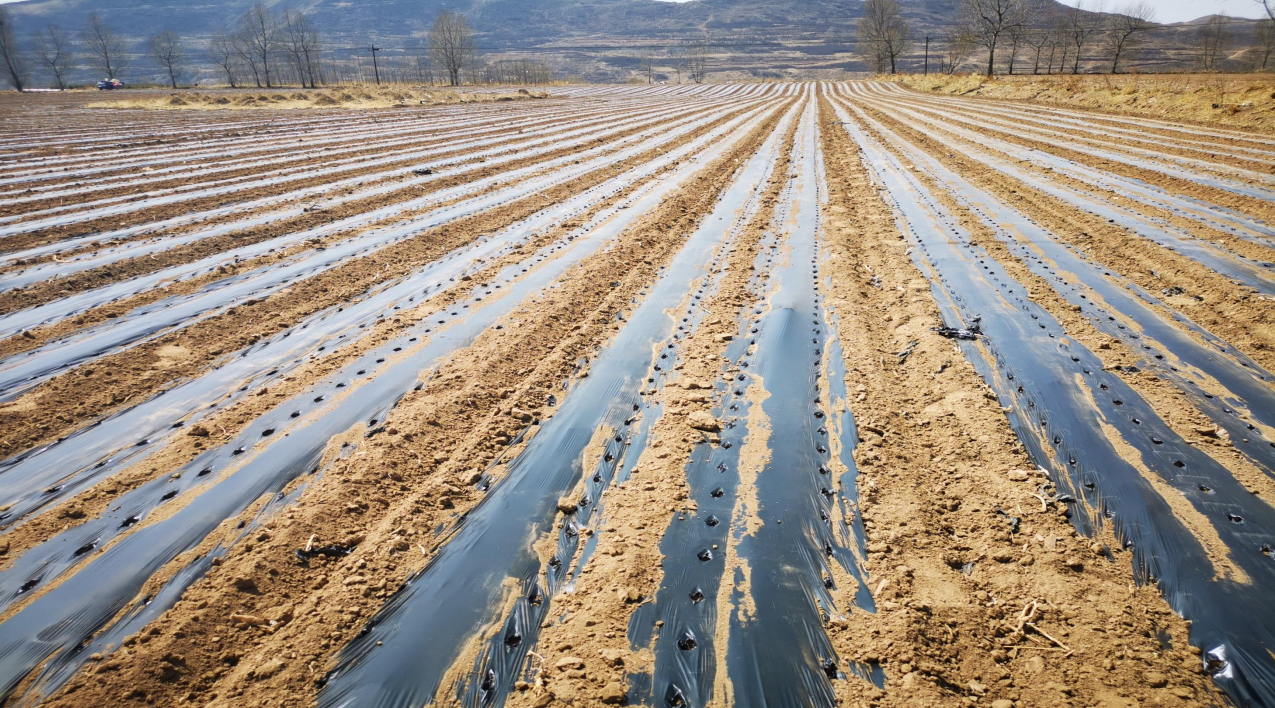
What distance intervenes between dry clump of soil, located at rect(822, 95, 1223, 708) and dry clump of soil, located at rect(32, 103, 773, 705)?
202cm

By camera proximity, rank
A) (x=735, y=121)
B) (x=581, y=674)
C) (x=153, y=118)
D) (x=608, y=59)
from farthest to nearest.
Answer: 1. (x=608, y=59)
2. (x=153, y=118)
3. (x=735, y=121)
4. (x=581, y=674)

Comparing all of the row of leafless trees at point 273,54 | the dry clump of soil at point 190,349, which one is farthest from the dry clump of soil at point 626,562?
the row of leafless trees at point 273,54

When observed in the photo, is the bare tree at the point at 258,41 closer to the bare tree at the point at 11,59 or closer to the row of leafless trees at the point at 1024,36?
the bare tree at the point at 11,59

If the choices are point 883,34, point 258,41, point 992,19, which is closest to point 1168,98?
Answer: point 992,19

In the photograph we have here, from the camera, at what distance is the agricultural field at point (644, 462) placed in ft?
7.33

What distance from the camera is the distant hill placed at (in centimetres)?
12531

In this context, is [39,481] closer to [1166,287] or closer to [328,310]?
[328,310]

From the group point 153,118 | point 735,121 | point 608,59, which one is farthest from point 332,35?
point 735,121

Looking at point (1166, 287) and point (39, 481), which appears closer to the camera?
point (39, 481)

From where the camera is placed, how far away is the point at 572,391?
424cm

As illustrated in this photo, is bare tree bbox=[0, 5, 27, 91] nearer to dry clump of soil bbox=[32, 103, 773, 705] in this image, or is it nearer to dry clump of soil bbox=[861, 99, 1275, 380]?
dry clump of soil bbox=[32, 103, 773, 705]

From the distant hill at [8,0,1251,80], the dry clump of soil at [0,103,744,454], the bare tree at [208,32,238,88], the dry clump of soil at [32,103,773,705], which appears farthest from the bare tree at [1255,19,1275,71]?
the bare tree at [208,32,238,88]

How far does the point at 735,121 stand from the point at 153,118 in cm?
2795

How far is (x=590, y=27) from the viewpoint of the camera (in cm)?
17912
